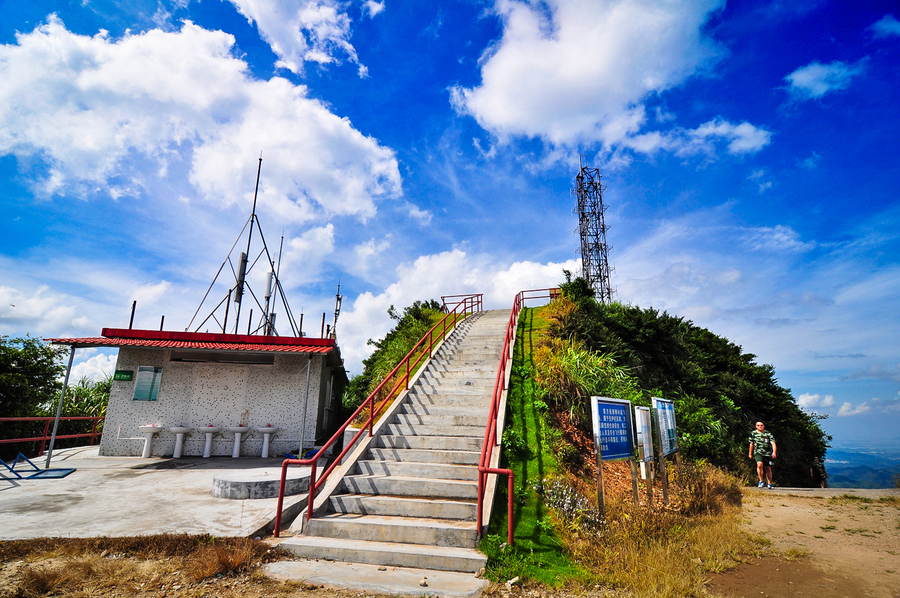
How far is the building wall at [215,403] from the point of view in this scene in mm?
12367

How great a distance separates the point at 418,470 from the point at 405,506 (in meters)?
0.92

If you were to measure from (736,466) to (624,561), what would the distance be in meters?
9.29

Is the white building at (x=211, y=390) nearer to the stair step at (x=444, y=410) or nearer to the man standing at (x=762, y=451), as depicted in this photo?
the stair step at (x=444, y=410)

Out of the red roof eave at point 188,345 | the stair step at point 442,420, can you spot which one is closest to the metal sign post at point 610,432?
the stair step at point 442,420

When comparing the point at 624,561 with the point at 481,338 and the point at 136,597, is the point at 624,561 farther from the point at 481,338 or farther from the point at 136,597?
the point at 481,338

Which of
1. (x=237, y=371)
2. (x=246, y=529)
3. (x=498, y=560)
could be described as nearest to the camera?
(x=498, y=560)

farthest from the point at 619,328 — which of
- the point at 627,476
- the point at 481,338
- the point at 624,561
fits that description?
the point at 624,561

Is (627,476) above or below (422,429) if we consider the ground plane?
below

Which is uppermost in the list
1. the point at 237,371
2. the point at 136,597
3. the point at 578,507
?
the point at 237,371

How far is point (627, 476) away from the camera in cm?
867

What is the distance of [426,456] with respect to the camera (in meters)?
7.57

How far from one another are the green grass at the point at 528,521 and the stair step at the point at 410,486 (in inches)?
21.7

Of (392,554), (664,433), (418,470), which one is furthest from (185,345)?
(664,433)

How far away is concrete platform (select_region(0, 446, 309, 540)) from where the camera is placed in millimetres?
5805
